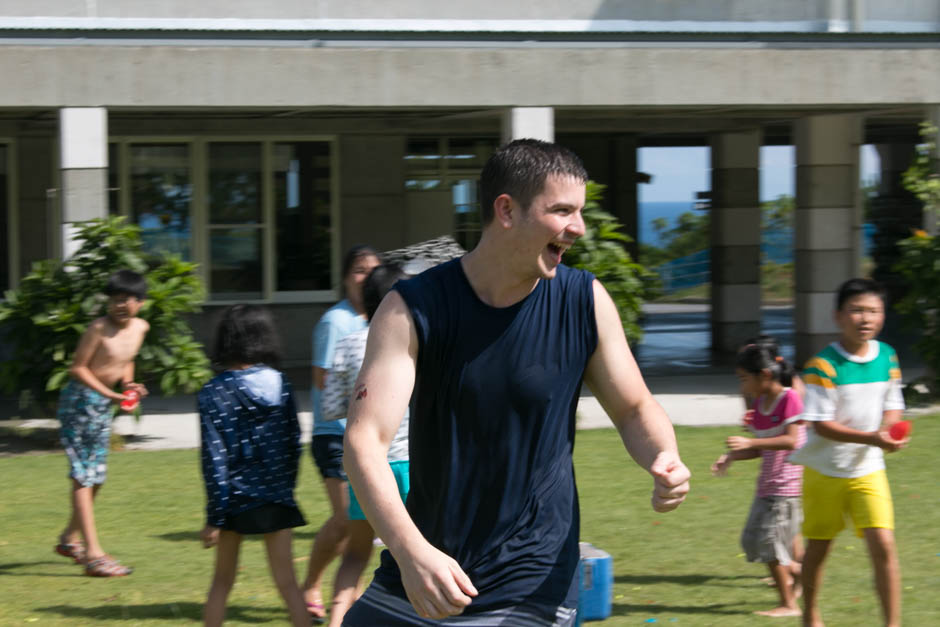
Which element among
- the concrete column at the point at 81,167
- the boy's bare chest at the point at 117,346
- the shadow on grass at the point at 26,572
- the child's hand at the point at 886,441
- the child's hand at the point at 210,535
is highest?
the concrete column at the point at 81,167

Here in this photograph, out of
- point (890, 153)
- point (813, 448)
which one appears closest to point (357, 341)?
point (813, 448)

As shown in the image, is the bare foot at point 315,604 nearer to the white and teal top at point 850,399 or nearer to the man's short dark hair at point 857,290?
the white and teal top at point 850,399

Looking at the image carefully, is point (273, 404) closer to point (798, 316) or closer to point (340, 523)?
point (340, 523)

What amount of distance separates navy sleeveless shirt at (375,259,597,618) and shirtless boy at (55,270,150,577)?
4.13 meters

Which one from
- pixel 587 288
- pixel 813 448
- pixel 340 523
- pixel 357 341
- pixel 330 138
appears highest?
pixel 330 138

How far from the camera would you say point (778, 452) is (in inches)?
238

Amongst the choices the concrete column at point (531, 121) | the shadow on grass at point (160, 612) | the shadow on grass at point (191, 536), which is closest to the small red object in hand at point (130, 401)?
the shadow on grass at point (160, 612)

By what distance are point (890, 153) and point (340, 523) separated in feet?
85.8

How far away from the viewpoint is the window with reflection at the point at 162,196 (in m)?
16.5

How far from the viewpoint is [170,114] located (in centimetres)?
1598

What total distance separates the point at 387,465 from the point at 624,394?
64 centimetres

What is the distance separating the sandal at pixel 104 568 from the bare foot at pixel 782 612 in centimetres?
338

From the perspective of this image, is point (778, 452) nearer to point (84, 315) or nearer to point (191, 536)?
point (191, 536)

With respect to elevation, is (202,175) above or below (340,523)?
above
